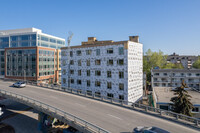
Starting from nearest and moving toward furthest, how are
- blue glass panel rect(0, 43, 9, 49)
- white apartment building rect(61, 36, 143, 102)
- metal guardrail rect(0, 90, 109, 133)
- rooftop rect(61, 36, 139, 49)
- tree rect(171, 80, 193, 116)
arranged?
metal guardrail rect(0, 90, 109, 133) < tree rect(171, 80, 193, 116) < white apartment building rect(61, 36, 143, 102) < rooftop rect(61, 36, 139, 49) < blue glass panel rect(0, 43, 9, 49)

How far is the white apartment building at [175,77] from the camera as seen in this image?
2923 inches

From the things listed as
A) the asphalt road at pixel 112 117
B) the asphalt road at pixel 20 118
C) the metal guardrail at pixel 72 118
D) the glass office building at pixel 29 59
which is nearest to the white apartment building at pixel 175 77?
the glass office building at pixel 29 59

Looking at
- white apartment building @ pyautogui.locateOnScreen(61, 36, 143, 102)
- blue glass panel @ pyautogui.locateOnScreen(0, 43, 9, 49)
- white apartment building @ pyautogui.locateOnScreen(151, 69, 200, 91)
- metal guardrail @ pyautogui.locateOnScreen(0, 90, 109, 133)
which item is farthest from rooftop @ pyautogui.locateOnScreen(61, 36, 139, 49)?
blue glass panel @ pyautogui.locateOnScreen(0, 43, 9, 49)

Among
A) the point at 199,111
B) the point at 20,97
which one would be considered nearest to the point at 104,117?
the point at 20,97

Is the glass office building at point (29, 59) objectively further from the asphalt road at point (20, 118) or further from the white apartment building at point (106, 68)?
the white apartment building at point (106, 68)

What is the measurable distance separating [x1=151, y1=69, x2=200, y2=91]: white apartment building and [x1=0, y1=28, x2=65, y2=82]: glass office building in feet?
177

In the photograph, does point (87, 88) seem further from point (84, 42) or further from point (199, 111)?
point (199, 111)

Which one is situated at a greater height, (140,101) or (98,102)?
(98,102)

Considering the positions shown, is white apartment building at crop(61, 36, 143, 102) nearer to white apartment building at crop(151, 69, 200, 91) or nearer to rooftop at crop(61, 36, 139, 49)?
rooftop at crop(61, 36, 139, 49)

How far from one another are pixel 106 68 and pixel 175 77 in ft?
165

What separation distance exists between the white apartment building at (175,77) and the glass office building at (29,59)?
53.9 metres

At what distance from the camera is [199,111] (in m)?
37.5

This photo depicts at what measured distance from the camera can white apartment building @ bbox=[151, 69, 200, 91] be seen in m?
74.2

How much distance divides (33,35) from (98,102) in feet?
225
